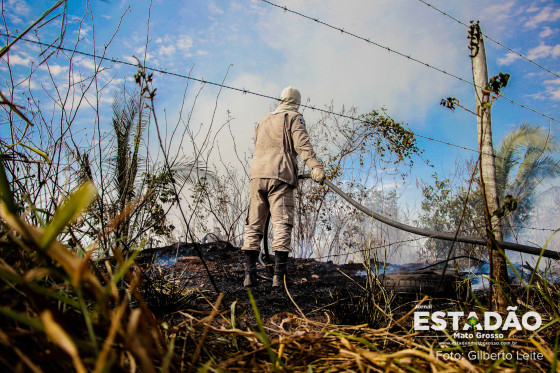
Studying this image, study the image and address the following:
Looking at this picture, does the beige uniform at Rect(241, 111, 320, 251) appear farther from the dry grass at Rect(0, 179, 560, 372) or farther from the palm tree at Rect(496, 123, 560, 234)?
the palm tree at Rect(496, 123, 560, 234)

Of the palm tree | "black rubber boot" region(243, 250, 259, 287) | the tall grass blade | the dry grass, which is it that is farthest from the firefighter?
the palm tree

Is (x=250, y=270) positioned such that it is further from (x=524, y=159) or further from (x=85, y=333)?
(x=524, y=159)

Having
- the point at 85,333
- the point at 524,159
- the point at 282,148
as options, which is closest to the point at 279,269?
the point at 282,148

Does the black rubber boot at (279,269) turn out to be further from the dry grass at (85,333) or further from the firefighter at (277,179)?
the dry grass at (85,333)

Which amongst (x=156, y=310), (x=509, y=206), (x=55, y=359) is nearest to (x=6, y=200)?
(x=55, y=359)

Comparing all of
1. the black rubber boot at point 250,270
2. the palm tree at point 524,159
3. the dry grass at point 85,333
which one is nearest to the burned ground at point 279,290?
the black rubber boot at point 250,270

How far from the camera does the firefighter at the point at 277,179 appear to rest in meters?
3.38

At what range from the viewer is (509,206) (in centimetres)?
117

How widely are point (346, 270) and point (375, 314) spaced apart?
101 inches

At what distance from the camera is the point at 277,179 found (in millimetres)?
3430

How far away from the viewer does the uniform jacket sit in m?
3.49

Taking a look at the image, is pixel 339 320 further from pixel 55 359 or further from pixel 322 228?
pixel 322 228

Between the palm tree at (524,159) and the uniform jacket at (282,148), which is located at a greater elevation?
the palm tree at (524,159)

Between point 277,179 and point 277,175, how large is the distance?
4 cm
